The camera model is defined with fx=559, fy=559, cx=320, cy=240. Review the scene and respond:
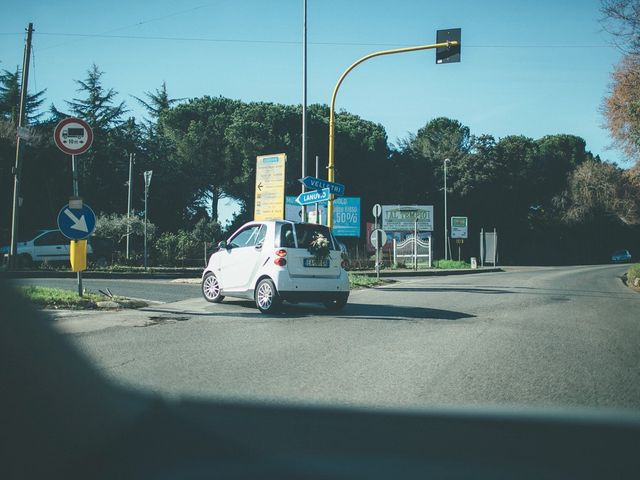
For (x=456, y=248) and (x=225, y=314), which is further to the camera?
(x=456, y=248)

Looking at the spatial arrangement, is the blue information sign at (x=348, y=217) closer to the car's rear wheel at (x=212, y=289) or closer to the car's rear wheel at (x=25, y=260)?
the car's rear wheel at (x=25, y=260)

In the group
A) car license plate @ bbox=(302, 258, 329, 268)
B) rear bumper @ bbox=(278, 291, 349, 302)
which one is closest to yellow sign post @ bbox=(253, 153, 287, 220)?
car license plate @ bbox=(302, 258, 329, 268)

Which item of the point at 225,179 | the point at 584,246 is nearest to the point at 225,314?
the point at 225,179

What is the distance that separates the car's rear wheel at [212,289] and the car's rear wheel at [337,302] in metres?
2.28

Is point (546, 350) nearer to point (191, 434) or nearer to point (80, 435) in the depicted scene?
point (191, 434)

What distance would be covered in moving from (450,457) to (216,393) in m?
2.03

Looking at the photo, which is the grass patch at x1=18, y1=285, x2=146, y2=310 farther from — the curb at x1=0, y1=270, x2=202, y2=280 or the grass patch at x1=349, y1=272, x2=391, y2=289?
the curb at x1=0, y1=270, x2=202, y2=280

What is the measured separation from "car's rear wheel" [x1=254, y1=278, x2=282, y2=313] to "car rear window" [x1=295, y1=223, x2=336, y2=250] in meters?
0.92

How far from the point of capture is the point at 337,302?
10.8 metres

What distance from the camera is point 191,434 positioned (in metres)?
2.20

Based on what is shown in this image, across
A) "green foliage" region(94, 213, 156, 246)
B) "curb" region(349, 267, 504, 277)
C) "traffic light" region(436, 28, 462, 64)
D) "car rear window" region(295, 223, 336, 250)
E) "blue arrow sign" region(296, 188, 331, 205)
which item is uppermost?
"traffic light" region(436, 28, 462, 64)

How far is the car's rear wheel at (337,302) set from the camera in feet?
34.3

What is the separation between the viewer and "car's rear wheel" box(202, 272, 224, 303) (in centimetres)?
1154

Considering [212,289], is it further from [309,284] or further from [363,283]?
[363,283]
